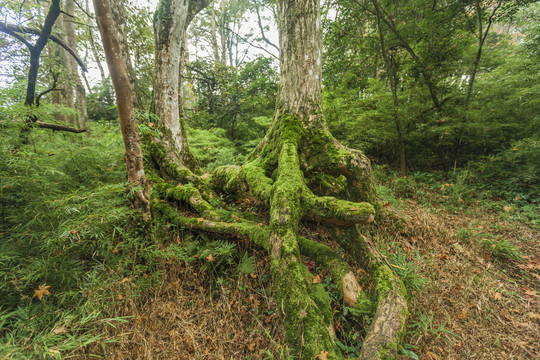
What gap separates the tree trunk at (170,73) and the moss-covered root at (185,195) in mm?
725

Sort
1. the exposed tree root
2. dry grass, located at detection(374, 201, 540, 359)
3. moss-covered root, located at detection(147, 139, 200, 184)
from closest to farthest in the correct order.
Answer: the exposed tree root < dry grass, located at detection(374, 201, 540, 359) < moss-covered root, located at detection(147, 139, 200, 184)

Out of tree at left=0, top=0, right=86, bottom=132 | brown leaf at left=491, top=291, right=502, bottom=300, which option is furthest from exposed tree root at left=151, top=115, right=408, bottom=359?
tree at left=0, top=0, right=86, bottom=132

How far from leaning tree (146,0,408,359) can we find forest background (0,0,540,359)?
0.25 m

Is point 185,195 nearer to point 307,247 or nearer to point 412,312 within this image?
point 307,247

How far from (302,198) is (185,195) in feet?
7.33

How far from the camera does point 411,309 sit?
2289 millimetres

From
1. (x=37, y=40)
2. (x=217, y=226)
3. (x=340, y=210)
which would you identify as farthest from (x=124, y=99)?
(x=340, y=210)

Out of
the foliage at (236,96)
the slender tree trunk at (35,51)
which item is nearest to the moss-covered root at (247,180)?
the slender tree trunk at (35,51)

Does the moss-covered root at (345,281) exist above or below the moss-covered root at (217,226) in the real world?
below

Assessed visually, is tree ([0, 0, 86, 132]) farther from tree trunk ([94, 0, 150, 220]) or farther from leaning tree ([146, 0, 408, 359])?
leaning tree ([146, 0, 408, 359])

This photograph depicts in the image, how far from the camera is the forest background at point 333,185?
6.70 feet

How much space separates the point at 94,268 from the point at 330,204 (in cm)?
279

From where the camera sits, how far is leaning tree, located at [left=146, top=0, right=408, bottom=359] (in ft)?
6.00

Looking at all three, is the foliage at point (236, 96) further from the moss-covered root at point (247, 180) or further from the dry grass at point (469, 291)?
the dry grass at point (469, 291)
